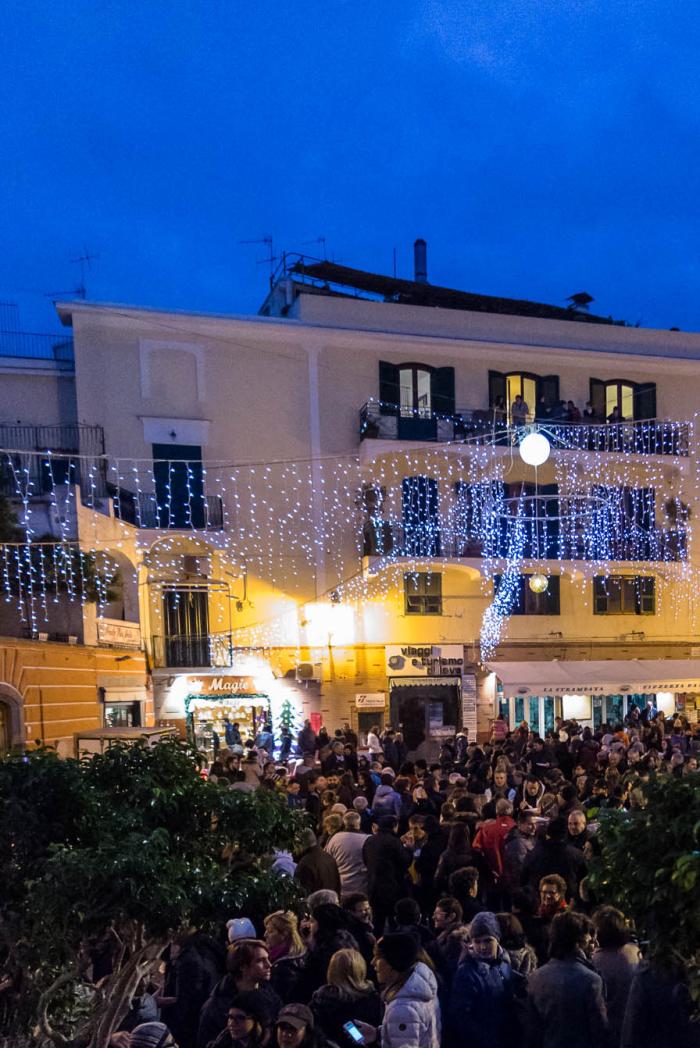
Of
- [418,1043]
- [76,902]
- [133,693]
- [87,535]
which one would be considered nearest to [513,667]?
[133,693]

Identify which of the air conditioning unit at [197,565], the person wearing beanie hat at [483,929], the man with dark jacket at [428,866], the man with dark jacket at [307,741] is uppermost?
the air conditioning unit at [197,565]

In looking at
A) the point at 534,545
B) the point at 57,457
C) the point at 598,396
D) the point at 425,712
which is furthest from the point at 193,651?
the point at 598,396

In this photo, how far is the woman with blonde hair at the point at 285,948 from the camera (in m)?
4.80

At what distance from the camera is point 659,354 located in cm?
2455

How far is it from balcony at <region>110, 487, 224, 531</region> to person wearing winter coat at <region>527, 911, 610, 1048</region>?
15546mm

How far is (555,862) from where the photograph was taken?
21.9 ft

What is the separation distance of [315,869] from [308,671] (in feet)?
45.4

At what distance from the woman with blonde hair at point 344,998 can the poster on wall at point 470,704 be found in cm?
1766

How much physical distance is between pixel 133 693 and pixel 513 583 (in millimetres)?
9768

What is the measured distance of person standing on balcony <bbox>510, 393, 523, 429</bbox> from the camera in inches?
867

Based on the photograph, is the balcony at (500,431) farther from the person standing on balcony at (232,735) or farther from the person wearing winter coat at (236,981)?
the person wearing winter coat at (236,981)

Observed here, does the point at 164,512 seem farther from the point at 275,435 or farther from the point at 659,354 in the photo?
the point at 659,354

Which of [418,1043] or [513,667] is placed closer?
[418,1043]

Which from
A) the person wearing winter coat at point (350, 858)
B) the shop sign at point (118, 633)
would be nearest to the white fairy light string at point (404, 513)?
the shop sign at point (118, 633)
